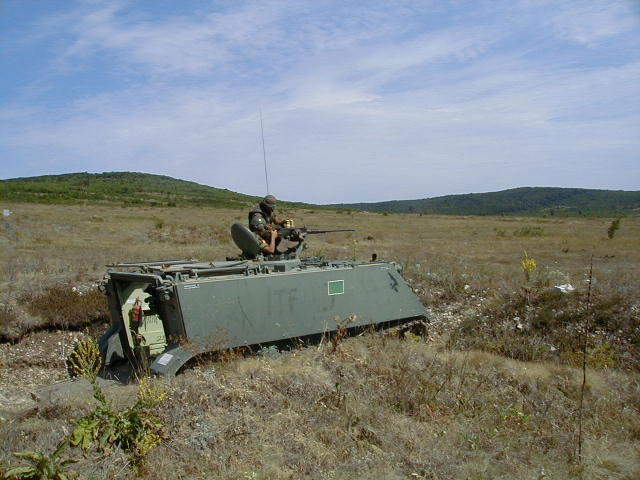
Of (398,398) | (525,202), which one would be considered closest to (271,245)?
(398,398)

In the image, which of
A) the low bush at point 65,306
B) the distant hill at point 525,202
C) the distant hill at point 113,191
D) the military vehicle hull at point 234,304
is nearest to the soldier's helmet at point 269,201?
the military vehicle hull at point 234,304

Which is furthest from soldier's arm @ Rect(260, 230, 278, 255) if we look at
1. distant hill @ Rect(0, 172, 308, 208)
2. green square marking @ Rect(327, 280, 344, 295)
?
distant hill @ Rect(0, 172, 308, 208)

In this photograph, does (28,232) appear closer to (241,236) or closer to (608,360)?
(241,236)

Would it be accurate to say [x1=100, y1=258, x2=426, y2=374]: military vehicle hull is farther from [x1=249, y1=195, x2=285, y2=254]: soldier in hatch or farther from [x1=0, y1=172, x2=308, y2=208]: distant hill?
[x1=0, y1=172, x2=308, y2=208]: distant hill

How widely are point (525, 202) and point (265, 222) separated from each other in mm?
132497

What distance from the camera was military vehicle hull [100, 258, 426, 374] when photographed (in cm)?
698

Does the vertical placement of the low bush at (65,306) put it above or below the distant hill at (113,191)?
below

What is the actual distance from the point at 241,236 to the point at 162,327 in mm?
1839

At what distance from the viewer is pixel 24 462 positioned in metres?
4.29

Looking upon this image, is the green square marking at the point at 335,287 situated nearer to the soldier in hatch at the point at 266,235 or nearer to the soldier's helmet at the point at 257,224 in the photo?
the soldier in hatch at the point at 266,235

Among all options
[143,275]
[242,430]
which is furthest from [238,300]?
[242,430]

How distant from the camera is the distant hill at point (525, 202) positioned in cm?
11494

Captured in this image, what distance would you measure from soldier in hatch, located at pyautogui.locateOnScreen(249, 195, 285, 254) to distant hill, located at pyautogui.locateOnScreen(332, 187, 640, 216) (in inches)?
4098

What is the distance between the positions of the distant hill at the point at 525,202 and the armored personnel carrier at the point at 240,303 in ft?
343
